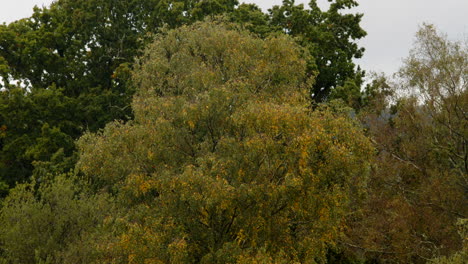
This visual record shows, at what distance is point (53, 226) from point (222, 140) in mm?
8530

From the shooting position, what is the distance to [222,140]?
16641 millimetres

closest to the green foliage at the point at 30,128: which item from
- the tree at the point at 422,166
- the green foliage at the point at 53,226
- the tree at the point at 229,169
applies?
the green foliage at the point at 53,226

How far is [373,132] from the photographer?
3166 cm

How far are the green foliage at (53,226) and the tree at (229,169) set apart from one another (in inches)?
77.5

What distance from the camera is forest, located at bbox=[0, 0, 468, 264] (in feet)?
52.0

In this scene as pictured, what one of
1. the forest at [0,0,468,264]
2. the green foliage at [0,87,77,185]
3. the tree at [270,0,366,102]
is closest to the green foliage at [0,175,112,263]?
the forest at [0,0,468,264]

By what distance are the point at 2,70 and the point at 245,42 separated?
59.3 ft

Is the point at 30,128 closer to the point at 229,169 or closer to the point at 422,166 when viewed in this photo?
the point at 229,169

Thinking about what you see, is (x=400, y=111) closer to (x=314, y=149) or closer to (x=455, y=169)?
(x=455, y=169)

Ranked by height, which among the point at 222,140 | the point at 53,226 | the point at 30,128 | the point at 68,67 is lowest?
the point at 53,226

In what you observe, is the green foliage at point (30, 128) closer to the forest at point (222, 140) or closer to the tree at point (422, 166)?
the forest at point (222, 140)

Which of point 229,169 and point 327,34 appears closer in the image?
point 229,169

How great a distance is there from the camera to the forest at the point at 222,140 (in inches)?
624

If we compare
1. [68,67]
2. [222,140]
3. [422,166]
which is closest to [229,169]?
[222,140]
